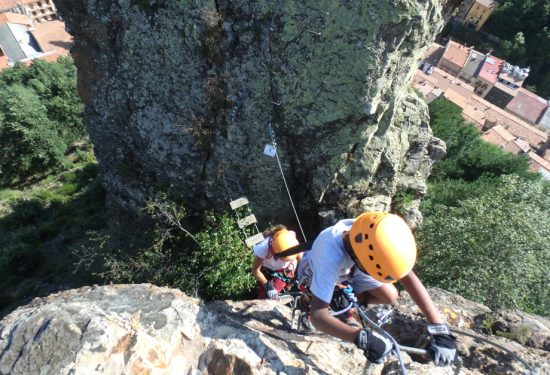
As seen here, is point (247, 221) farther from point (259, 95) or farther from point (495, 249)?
point (495, 249)

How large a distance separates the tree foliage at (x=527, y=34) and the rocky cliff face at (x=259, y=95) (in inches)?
2340

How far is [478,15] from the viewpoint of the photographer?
60031 mm

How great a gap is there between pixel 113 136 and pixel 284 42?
5.60 meters

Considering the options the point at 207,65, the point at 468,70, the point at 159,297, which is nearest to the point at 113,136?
the point at 207,65

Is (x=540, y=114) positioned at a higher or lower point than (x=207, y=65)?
lower

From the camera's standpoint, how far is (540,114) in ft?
164

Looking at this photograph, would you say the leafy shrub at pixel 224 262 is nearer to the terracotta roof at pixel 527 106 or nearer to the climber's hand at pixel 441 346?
the climber's hand at pixel 441 346

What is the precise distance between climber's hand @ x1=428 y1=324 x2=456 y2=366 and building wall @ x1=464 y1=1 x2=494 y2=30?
69.6 metres

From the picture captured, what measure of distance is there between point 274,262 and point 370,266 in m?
3.10

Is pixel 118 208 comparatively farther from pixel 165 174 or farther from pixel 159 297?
pixel 159 297

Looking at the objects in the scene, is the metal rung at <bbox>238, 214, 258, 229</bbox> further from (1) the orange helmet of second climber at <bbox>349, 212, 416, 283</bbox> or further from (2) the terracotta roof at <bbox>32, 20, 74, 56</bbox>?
(2) the terracotta roof at <bbox>32, 20, 74, 56</bbox>

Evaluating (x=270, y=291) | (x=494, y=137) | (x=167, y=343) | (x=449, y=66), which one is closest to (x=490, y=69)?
(x=449, y=66)

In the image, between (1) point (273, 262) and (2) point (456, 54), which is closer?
(1) point (273, 262)

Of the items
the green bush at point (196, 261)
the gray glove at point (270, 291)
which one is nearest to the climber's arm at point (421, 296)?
the gray glove at point (270, 291)
